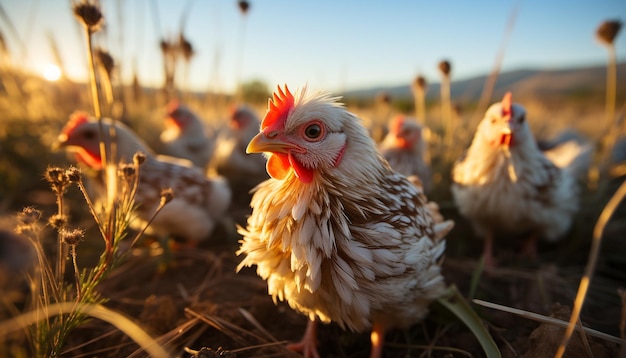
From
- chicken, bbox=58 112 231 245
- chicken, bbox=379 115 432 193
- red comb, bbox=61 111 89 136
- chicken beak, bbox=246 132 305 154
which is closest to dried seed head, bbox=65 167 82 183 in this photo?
chicken beak, bbox=246 132 305 154

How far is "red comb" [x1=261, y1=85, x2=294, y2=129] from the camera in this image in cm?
157

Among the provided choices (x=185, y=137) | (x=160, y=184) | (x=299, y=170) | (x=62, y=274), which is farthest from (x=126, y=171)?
(x=185, y=137)

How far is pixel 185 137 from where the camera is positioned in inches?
199

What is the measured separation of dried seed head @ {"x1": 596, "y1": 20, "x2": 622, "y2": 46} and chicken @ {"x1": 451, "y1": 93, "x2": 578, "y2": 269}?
1.45 metres

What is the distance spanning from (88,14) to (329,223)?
1.61m

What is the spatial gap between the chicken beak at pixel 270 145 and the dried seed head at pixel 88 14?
42.1 inches

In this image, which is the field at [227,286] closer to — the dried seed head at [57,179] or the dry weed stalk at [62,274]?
the dry weed stalk at [62,274]

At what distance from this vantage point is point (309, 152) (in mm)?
1545

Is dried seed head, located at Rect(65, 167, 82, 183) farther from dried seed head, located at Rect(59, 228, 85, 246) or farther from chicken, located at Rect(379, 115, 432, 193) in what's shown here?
chicken, located at Rect(379, 115, 432, 193)

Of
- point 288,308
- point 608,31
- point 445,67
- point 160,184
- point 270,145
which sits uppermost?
point 608,31

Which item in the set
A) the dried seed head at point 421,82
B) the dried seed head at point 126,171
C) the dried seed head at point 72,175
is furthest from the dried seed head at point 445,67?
the dried seed head at point 72,175

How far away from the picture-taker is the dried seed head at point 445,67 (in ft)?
11.6

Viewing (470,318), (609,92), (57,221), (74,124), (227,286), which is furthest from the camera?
(609,92)

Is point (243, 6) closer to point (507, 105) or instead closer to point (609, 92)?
point (507, 105)
